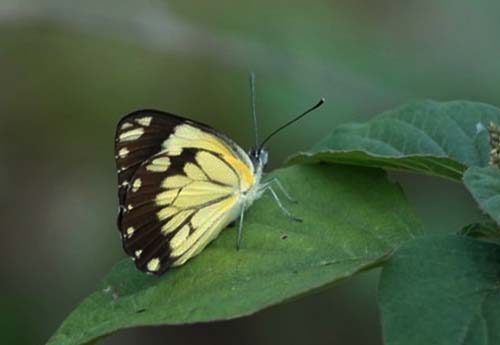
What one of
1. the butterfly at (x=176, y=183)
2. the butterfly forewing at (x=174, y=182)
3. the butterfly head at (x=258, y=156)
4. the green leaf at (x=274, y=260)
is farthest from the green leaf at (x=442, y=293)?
the butterfly head at (x=258, y=156)

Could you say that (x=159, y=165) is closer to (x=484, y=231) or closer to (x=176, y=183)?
(x=176, y=183)

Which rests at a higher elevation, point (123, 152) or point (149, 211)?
point (123, 152)

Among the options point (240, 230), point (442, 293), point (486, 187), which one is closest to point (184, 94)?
point (240, 230)

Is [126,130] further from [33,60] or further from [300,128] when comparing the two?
[33,60]

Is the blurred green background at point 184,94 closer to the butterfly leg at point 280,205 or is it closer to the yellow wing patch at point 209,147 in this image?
the yellow wing patch at point 209,147

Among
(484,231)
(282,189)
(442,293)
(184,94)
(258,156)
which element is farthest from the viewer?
(184,94)

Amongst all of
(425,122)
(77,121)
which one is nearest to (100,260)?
(77,121)

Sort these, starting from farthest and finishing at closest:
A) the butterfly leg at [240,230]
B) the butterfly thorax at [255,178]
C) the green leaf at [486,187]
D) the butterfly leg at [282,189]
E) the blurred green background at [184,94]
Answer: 1. the blurred green background at [184,94]
2. the butterfly thorax at [255,178]
3. the butterfly leg at [282,189]
4. the butterfly leg at [240,230]
5. the green leaf at [486,187]
